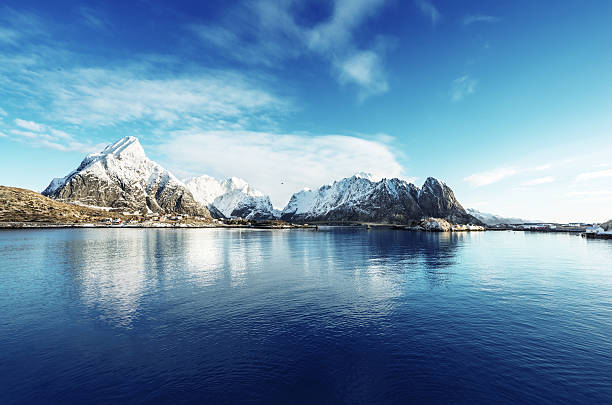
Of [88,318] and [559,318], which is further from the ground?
[88,318]

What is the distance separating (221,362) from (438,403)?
15.8 metres

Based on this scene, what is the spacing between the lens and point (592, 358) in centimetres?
2253

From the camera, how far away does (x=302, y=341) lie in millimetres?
25422

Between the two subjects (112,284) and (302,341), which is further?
(112,284)

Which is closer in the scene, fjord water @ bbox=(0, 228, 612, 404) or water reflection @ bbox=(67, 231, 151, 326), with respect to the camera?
fjord water @ bbox=(0, 228, 612, 404)

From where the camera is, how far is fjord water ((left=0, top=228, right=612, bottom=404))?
60.4ft

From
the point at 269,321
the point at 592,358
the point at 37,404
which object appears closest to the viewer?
the point at 37,404

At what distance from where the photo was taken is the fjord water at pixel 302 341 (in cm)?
1842

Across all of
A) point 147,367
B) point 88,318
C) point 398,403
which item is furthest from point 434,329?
point 88,318

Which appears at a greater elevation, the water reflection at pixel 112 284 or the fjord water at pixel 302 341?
the water reflection at pixel 112 284

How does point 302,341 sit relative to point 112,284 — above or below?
below

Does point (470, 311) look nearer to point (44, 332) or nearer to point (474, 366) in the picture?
point (474, 366)

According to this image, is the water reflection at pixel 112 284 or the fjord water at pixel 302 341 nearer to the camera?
the fjord water at pixel 302 341

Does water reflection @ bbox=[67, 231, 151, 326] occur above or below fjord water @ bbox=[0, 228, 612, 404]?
above
